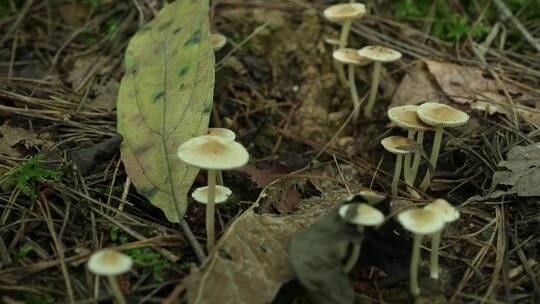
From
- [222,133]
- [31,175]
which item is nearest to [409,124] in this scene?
[222,133]

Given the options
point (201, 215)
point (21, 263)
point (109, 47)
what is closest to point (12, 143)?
point (21, 263)

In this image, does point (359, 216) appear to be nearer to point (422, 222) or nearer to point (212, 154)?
point (422, 222)

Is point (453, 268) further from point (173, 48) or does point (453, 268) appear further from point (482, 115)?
point (173, 48)

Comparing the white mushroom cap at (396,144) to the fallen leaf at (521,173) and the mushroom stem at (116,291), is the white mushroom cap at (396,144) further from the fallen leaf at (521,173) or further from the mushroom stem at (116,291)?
the mushroom stem at (116,291)

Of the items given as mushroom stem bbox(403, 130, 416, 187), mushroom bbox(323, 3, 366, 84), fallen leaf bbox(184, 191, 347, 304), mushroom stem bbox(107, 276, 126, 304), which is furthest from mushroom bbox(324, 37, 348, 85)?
mushroom stem bbox(107, 276, 126, 304)

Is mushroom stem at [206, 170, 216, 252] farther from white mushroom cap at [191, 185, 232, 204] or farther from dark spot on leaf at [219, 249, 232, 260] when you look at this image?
dark spot on leaf at [219, 249, 232, 260]

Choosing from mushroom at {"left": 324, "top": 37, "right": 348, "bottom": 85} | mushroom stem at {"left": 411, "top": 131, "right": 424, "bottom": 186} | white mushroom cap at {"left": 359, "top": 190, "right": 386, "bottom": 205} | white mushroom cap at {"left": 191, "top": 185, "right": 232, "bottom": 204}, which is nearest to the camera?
white mushroom cap at {"left": 359, "top": 190, "right": 386, "bottom": 205}
